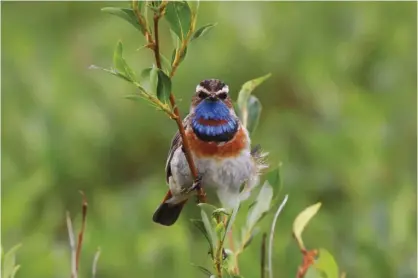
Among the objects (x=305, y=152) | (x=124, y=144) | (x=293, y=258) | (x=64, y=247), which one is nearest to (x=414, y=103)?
(x=305, y=152)

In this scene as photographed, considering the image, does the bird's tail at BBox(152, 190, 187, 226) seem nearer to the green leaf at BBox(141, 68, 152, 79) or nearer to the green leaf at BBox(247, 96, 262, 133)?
the green leaf at BBox(247, 96, 262, 133)

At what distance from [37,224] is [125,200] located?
0.37 metres

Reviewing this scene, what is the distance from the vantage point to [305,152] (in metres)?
4.97

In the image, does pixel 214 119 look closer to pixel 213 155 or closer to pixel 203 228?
pixel 213 155

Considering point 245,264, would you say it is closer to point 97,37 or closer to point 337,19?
point 337,19

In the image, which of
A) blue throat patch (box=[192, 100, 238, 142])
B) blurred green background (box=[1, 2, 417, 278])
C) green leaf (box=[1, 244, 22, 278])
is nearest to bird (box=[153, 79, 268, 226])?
blue throat patch (box=[192, 100, 238, 142])

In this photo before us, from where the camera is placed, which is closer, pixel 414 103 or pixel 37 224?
pixel 37 224

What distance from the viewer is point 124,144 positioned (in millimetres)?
5656

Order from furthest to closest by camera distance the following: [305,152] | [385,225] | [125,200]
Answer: [305,152] < [125,200] < [385,225]

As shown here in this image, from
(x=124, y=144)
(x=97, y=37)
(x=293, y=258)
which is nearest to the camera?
(x=293, y=258)

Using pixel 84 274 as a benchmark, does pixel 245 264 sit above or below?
above

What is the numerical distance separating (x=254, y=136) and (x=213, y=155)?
2355 millimetres

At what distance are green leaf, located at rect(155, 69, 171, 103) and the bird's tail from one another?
862 mm

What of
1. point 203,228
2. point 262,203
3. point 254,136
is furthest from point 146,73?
point 254,136
